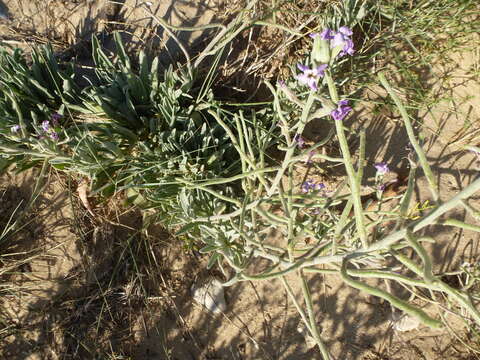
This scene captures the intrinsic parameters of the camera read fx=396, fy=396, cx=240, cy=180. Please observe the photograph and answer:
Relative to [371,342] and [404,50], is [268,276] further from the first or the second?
[404,50]

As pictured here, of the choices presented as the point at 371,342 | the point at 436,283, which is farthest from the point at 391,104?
the point at 436,283

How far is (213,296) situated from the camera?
208cm

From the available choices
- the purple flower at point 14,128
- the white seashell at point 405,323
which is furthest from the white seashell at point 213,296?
the purple flower at point 14,128

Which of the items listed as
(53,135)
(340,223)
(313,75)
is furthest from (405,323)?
(53,135)

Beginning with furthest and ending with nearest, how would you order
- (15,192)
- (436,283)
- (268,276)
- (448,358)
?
(15,192) < (448,358) < (268,276) < (436,283)

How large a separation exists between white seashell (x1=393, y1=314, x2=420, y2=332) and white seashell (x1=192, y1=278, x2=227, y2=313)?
0.87 meters

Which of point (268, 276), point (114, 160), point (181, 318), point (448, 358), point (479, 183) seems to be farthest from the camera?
point (181, 318)

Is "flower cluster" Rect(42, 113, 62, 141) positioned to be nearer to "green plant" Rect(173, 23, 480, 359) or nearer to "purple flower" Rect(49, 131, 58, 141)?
"purple flower" Rect(49, 131, 58, 141)

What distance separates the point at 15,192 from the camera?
2238 mm

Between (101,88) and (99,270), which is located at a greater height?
(101,88)

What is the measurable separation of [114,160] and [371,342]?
5.08 ft

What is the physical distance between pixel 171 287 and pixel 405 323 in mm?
1210

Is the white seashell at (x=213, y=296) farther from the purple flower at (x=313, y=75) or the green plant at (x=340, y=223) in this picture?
the purple flower at (x=313, y=75)

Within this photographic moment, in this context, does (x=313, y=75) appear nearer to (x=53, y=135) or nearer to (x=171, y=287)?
(x=53, y=135)
